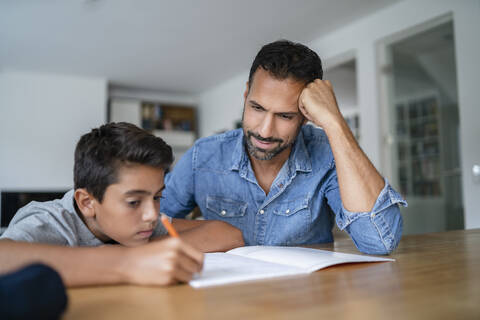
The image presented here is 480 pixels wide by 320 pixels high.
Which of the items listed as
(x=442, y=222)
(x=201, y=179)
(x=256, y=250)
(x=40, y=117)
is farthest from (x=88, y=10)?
(x=442, y=222)

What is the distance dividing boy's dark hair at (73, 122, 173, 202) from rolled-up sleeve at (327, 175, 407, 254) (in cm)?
53

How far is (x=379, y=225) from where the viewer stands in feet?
3.37

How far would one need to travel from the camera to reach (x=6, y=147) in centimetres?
587

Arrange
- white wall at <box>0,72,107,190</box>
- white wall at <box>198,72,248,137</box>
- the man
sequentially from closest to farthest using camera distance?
the man
white wall at <box>0,72,107,190</box>
white wall at <box>198,72,248,137</box>

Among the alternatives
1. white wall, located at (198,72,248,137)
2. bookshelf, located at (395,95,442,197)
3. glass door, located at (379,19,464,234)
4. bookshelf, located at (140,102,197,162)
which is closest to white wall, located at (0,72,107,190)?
bookshelf, located at (140,102,197,162)

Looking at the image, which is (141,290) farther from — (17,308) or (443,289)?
(443,289)

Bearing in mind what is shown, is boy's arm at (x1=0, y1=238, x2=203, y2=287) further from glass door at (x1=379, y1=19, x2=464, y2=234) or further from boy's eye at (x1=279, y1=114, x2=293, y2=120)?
glass door at (x1=379, y1=19, x2=464, y2=234)

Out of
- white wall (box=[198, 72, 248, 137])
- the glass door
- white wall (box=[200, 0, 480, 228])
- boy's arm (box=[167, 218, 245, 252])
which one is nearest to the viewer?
boy's arm (box=[167, 218, 245, 252])

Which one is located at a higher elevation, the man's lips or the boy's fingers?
the man's lips

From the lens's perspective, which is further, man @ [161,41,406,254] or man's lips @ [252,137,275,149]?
man's lips @ [252,137,275,149]

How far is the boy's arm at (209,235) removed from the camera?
0.97 m

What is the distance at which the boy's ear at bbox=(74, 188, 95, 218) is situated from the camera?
2.92ft

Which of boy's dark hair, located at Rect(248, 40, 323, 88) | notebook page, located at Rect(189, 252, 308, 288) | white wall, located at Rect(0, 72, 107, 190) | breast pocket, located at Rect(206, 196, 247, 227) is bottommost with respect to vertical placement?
notebook page, located at Rect(189, 252, 308, 288)

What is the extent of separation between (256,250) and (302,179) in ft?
1.56
